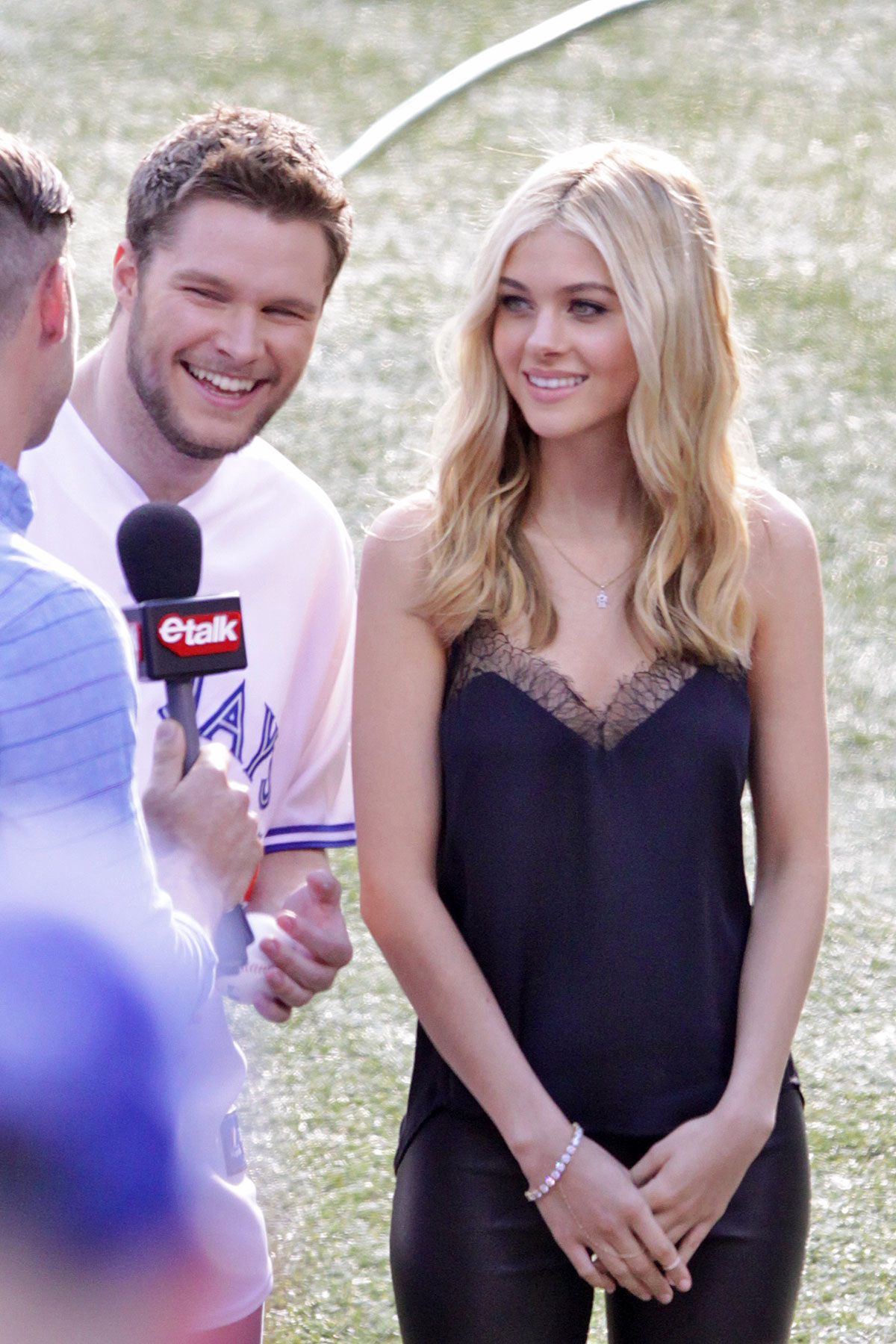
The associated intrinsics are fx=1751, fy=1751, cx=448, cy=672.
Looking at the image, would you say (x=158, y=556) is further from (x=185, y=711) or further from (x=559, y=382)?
(x=559, y=382)

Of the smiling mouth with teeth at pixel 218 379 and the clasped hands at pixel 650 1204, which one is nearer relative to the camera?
the clasped hands at pixel 650 1204

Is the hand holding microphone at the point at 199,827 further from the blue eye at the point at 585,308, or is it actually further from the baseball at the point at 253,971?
the blue eye at the point at 585,308

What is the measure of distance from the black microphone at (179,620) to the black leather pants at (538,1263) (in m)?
0.47

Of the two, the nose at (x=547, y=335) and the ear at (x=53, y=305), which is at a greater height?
the ear at (x=53, y=305)

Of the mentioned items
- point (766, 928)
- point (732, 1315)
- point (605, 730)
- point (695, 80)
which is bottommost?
point (732, 1315)

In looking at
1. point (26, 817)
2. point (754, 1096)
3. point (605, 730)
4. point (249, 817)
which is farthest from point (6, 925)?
point (754, 1096)

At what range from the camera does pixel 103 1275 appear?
188 centimetres

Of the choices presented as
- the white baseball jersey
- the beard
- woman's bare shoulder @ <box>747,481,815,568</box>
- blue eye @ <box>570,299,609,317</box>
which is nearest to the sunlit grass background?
the white baseball jersey

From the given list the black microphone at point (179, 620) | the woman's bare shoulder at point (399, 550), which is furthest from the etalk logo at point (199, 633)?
the woman's bare shoulder at point (399, 550)

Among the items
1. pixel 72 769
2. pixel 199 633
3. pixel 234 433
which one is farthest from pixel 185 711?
pixel 234 433

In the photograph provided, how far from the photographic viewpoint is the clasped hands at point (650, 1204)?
2.34 metres

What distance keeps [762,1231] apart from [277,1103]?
220 cm

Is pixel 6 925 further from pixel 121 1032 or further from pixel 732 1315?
pixel 732 1315

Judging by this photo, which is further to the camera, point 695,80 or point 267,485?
point 695,80
